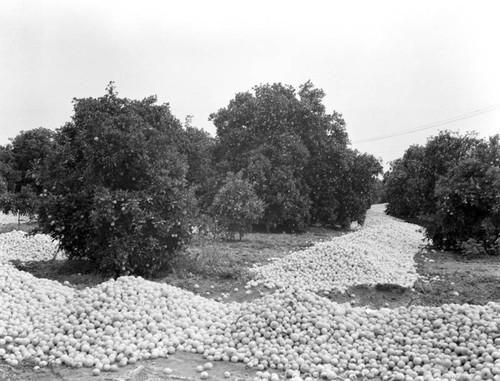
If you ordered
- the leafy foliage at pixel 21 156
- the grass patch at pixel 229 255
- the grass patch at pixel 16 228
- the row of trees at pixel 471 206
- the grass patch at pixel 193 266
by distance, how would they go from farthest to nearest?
the leafy foliage at pixel 21 156
the grass patch at pixel 16 228
the row of trees at pixel 471 206
the grass patch at pixel 229 255
the grass patch at pixel 193 266

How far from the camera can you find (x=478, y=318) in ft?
18.6

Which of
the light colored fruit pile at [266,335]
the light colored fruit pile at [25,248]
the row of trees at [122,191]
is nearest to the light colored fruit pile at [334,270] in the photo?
the row of trees at [122,191]

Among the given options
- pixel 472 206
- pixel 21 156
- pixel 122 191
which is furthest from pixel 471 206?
pixel 21 156

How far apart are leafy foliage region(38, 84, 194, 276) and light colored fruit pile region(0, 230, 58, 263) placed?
188cm

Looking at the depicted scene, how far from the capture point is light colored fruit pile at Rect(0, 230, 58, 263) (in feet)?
38.1

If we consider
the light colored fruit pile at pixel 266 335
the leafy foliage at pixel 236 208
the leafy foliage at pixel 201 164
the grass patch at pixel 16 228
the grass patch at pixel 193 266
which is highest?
the leafy foliage at pixel 201 164

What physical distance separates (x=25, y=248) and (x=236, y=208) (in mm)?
5904

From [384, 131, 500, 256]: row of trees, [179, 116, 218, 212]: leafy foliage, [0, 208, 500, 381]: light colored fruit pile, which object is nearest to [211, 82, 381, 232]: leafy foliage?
[179, 116, 218, 212]: leafy foliage

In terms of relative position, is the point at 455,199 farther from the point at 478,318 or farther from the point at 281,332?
the point at 281,332

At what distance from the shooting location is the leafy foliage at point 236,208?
50.1ft

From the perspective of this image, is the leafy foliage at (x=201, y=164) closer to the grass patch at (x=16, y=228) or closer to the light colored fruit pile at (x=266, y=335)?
the grass patch at (x=16, y=228)

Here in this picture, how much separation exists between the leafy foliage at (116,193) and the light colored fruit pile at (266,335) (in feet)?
6.20

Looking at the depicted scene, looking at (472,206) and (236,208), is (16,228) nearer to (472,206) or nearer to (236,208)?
(236,208)

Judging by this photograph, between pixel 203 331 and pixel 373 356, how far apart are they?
2.00 meters
